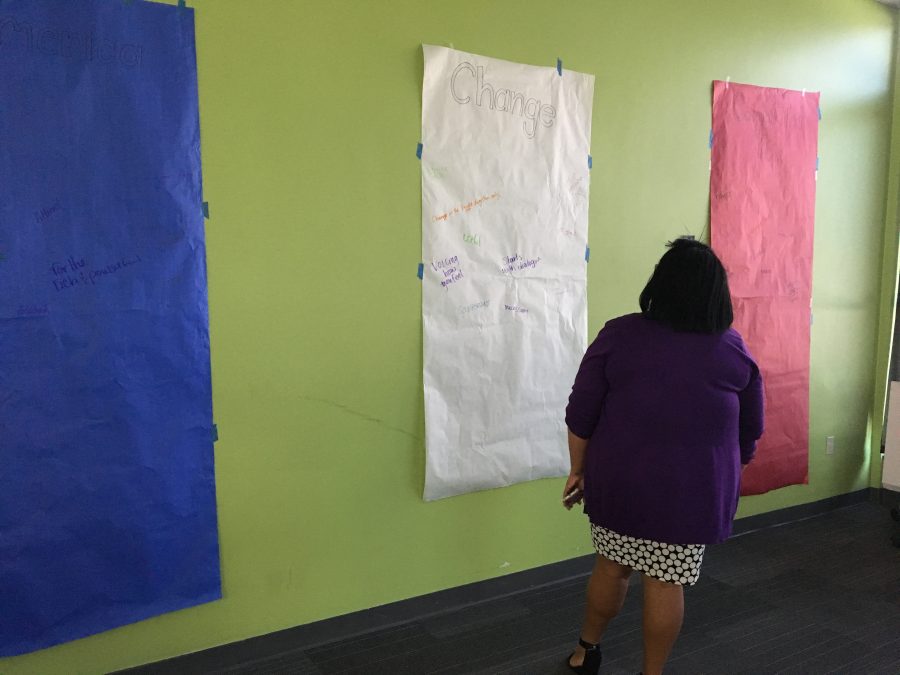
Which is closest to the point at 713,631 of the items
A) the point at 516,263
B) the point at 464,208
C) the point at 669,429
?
the point at 669,429

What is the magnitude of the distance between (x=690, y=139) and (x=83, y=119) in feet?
7.76

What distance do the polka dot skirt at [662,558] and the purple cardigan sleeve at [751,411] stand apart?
0.35 meters

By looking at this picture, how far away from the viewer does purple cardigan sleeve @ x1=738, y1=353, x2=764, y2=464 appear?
1.95m

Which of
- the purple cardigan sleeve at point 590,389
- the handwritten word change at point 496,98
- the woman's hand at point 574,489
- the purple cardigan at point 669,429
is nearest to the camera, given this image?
the purple cardigan at point 669,429

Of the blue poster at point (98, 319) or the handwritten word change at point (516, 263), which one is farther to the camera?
the handwritten word change at point (516, 263)

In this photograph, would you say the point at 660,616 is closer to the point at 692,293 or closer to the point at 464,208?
the point at 692,293

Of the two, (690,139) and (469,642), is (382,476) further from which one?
(690,139)

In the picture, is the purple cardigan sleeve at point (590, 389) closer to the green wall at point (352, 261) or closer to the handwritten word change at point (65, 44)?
the green wall at point (352, 261)

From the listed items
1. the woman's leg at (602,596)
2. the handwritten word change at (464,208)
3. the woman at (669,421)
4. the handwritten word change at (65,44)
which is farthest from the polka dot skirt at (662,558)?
the handwritten word change at (65,44)

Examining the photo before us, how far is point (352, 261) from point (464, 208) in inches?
18.2

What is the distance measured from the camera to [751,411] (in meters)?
1.98

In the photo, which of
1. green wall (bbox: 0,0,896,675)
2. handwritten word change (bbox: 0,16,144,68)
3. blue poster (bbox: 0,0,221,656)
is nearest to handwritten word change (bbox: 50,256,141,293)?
blue poster (bbox: 0,0,221,656)

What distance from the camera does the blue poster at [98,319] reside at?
1.78 m

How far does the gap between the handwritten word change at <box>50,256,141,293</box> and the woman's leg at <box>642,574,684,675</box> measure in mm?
1714
